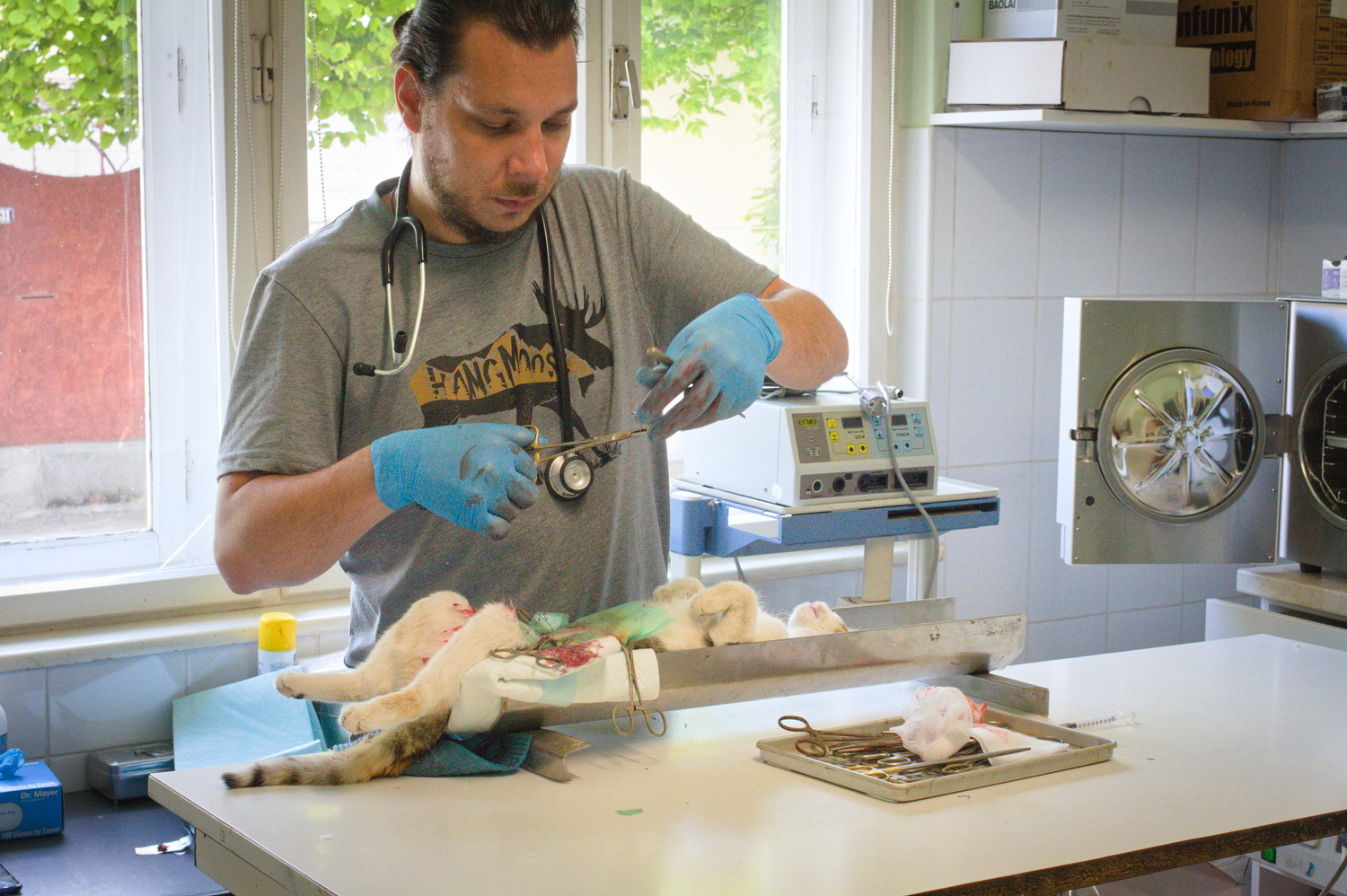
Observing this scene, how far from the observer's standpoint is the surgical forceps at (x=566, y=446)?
1.46m

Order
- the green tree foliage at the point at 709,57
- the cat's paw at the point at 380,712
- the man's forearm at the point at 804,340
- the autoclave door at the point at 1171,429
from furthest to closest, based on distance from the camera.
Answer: the green tree foliage at the point at 709,57, the autoclave door at the point at 1171,429, the man's forearm at the point at 804,340, the cat's paw at the point at 380,712

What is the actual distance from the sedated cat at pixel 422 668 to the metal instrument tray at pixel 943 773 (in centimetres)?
13

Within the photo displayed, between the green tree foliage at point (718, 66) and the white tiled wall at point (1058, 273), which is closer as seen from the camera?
the green tree foliage at point (718, 66)

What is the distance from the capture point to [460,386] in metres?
1.53

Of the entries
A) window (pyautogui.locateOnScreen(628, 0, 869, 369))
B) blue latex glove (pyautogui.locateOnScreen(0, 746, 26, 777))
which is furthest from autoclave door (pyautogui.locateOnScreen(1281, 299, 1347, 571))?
blue latex glove (pyautogui.locateOnScreen(0, 746, 26, 777))

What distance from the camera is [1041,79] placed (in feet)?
9.18

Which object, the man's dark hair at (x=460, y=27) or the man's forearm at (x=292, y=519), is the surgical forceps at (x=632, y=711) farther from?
the man's dark hair at (x=460, y=27)

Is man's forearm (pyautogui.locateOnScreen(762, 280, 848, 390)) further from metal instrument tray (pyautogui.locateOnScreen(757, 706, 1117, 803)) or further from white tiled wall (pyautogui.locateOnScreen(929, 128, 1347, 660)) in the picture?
white tiled wall (pyautogui.locateOnScreen(929, 128, 1347, 660))

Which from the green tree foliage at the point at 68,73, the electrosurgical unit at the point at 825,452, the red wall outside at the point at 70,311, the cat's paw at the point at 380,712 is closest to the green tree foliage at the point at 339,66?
the green tree foliage at the point at 68,73

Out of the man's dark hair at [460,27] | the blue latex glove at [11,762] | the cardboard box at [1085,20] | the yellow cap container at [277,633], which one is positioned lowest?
the blue latex glove at [11,762]

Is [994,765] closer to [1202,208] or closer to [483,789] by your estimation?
[483,789]

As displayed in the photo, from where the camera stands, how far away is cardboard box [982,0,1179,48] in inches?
111

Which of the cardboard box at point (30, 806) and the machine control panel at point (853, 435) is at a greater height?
the machine control panel at point (853, 435)

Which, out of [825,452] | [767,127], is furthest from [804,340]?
[767,127]
